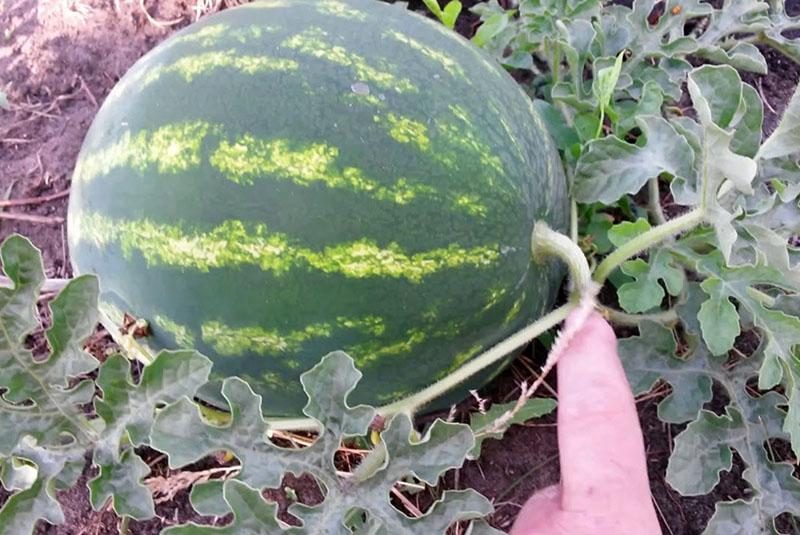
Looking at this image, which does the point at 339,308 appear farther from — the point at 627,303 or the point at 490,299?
the point at 627,303

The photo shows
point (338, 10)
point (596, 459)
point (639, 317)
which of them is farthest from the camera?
point (639, 317)

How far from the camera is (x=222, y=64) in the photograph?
1.46 m

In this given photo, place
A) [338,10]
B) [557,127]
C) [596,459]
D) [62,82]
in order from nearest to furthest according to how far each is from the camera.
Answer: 1. [596,459]
2. [338,10]
3. [557,127]
4. [62,82]

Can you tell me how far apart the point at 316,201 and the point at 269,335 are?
0.25 m

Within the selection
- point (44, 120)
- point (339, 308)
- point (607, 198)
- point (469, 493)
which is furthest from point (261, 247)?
point (44, 120)

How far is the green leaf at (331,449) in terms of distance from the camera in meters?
1.26

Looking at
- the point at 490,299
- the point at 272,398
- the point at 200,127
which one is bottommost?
the point at 272,398

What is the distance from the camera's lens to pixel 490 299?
1.46 m

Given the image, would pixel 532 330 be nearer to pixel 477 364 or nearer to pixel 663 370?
pixel 477 364

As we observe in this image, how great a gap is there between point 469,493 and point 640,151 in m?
0.73

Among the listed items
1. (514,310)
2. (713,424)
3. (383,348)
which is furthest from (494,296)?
(713,424)

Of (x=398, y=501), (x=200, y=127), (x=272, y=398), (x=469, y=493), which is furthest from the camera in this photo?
(x=398, y=501)

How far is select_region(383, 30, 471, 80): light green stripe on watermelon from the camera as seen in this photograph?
149 centimetres

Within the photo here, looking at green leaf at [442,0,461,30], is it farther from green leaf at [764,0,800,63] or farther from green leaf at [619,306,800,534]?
green leaf at [619,306,800,534]
